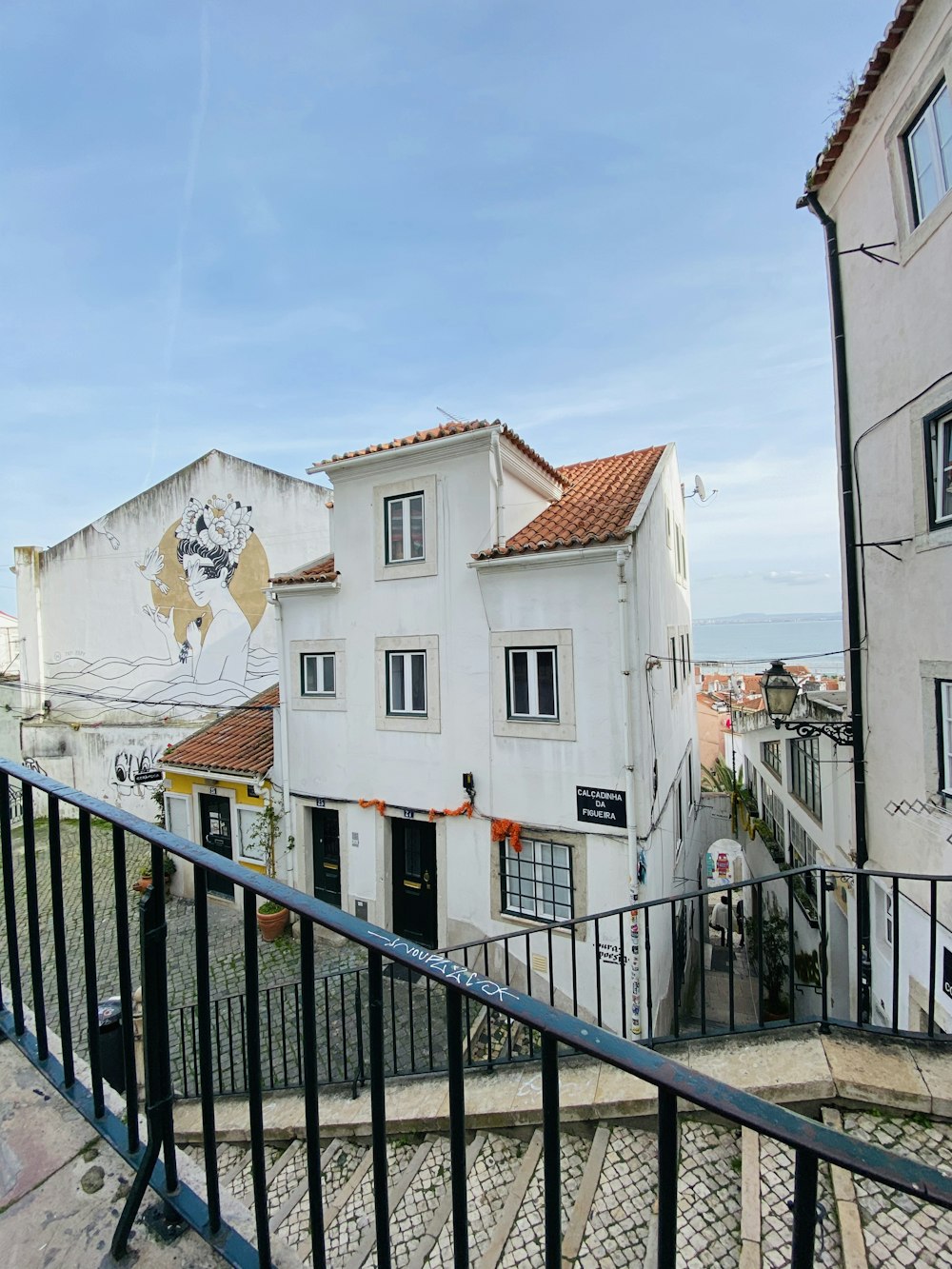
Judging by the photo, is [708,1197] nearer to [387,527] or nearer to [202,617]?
[387,527]

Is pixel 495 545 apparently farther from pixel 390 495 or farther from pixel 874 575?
pixel 874 575

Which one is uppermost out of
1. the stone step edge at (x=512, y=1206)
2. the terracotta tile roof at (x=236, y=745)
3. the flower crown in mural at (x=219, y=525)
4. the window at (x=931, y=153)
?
the window at (x=931, y=153)

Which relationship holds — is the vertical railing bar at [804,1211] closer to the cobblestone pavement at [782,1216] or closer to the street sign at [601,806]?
the cobblestone pavement at [782,1216]

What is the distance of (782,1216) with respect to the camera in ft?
9.11

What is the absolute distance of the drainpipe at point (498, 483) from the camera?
9.80 meters

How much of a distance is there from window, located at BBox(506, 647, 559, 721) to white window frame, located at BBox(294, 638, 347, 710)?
3.42 metres

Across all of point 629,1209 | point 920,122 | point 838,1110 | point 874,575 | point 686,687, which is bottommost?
point 629,1209

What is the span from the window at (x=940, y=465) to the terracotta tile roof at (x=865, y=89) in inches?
150

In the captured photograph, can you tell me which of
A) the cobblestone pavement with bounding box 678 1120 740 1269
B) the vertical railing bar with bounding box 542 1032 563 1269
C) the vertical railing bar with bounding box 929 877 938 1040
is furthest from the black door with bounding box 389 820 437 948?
the vertical railing bar with bounding box 542 1032 563 1269

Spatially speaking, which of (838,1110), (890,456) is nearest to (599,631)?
(890,456)

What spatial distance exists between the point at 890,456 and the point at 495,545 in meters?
5.30

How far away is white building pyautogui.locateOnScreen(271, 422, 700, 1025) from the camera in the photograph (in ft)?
28.8

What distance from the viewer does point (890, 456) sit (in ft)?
22.7

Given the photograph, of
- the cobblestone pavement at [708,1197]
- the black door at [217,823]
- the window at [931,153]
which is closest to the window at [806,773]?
the window at [931,153]
